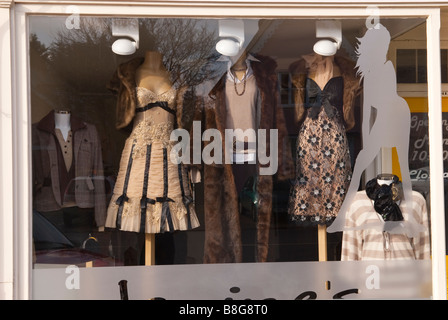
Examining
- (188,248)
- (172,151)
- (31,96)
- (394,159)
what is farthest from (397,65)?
(31,96)

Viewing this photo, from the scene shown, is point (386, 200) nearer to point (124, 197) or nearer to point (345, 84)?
point (345, 84)

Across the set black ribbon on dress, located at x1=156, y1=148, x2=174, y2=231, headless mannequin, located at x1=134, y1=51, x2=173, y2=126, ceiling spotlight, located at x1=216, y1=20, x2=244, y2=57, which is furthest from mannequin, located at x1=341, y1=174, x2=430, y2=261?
headless mannequin, located at x1=134, y1=51, x2=173, y2=126

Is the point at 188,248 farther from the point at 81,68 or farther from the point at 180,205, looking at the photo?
the point at 81,68

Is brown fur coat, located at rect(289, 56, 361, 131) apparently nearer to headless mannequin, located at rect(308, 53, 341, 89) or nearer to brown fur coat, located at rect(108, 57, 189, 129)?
headless mannequin, located at rect(308, 53, 341, 89)

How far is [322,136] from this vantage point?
3742mm

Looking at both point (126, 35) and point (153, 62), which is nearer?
point (126, 35)

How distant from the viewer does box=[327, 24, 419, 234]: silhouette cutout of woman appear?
367 cm

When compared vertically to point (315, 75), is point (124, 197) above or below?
below

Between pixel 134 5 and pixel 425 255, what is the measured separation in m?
2.43

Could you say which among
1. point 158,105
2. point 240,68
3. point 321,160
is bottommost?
point 321,160

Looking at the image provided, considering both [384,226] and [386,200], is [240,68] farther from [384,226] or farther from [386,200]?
[384,226]

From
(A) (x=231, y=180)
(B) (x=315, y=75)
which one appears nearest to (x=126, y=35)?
(A) (x=231, y=180)

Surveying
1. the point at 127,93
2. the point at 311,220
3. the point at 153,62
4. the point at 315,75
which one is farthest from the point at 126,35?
the point at 311,220

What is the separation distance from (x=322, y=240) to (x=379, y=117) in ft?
2.94
